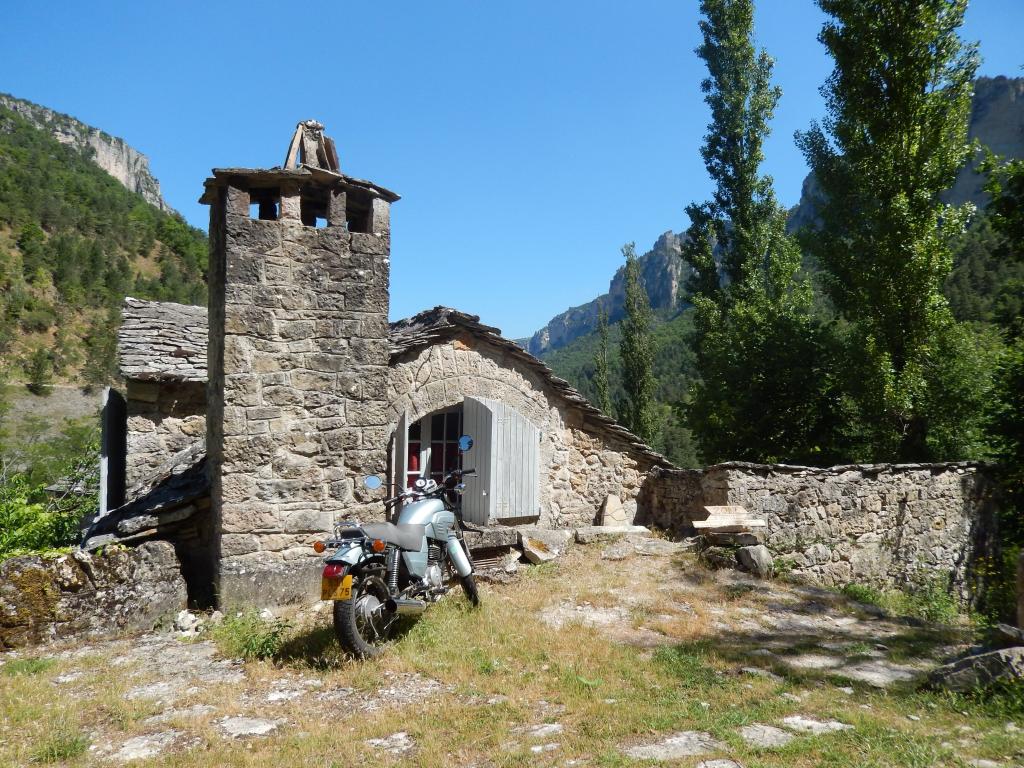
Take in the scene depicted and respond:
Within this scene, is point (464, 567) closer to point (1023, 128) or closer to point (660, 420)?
point (660, 420)

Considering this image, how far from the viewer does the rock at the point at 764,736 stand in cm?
326

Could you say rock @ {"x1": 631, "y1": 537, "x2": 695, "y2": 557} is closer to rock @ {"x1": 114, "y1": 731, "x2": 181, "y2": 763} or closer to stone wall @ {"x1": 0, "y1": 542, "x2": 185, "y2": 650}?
stone wall @ {"x1": 0, "y1": 542, "x2": 185, "y2": 650}

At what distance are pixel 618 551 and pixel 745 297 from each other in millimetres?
10533

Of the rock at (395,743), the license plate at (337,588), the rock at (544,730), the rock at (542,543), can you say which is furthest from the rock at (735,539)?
the rock at (395,743)

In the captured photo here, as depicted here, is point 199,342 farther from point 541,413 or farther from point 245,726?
point 245,726

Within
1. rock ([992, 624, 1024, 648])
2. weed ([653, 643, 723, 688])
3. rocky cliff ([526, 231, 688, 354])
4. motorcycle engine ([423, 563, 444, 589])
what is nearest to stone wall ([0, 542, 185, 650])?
motorcycle engine ([423, 563, 444, 589])

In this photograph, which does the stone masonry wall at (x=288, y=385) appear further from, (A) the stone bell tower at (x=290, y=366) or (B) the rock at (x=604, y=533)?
(B) the rock at (x=604, y=533)

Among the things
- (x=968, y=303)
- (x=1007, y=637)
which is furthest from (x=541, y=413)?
(x=968, y=303)

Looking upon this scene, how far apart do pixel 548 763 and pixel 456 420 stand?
19.6 feet

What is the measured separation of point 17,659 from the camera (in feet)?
15.1

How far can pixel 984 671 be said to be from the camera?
382 cm

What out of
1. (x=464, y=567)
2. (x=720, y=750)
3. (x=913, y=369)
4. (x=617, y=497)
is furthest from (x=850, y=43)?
(x=720, y=750)

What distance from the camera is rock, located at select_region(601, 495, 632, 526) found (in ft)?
29.9

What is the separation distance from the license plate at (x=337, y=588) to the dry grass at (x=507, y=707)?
0.55m
